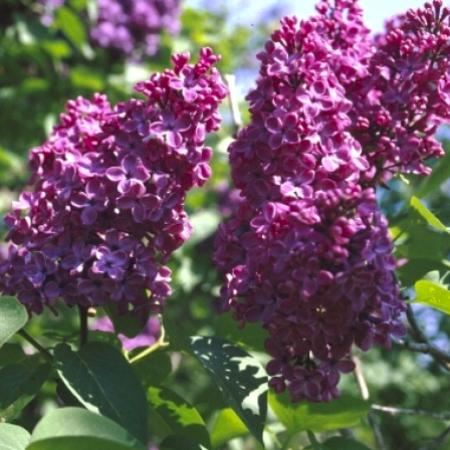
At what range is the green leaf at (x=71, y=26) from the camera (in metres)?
3.69

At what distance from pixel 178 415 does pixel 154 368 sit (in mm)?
158

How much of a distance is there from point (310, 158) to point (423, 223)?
0.34 m

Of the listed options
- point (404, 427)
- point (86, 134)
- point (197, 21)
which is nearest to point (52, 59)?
point (197, 21)

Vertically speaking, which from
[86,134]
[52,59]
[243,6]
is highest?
[243,6]

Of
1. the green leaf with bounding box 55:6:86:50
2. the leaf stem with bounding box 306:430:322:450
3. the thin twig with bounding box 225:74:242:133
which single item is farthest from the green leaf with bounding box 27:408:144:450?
the green leaf with bounding box 55:6:86:50

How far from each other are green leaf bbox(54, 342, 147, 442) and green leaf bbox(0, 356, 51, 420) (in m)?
0.06

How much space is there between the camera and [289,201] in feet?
3.70

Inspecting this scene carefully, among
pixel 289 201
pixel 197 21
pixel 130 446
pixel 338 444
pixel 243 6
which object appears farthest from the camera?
pixel 243 6

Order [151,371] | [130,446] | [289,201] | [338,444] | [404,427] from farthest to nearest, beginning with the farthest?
[404,427]
[151,371]
[338,444]
[289,201]
[130,446]

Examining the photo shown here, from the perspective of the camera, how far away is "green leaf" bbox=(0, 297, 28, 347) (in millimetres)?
1113

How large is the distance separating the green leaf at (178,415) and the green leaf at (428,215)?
397 mm

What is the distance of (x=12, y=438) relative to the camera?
1028 millimetres

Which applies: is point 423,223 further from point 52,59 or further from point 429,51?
point 52,59

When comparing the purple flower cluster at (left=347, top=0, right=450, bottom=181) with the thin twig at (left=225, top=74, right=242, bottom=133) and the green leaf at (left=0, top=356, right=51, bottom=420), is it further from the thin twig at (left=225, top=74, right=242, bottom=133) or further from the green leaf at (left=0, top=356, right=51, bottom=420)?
the green leaf at (left=0, top=356, right=51, bottom=420)
